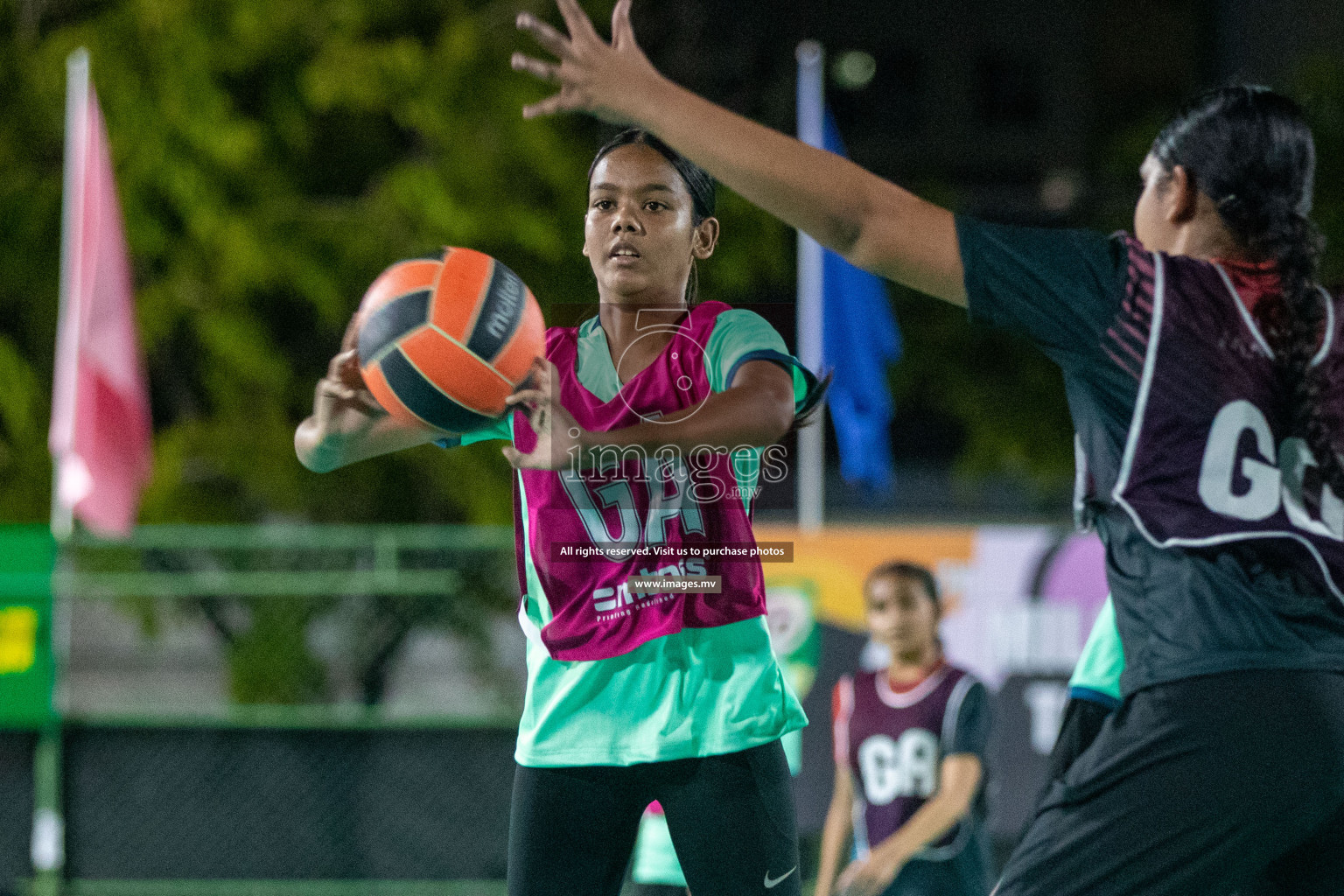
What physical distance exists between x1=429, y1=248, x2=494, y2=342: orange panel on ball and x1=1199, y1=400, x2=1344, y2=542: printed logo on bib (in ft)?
4.15

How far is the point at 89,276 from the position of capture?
866 cm

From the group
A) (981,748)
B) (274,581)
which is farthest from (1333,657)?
(274,581)

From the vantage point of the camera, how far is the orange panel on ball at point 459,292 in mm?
2486

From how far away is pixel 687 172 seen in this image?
2.63 metres

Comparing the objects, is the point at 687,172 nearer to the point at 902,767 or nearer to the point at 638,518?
the point at 638,518

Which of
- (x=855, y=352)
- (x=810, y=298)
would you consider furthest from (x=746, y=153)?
(x=855, y=352)

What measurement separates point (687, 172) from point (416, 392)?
0.66m

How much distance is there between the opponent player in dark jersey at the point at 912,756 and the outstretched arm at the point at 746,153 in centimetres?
323

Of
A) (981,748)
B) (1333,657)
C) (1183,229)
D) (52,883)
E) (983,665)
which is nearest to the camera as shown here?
(1333,657)

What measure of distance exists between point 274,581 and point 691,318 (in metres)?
6.49

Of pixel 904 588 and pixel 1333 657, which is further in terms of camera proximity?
pixel 904 588

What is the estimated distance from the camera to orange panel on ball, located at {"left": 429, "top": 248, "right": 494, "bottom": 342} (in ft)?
8.16

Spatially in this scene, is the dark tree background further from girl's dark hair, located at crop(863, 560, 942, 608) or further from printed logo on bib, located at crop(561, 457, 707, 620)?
printed logo on bib, located at crop(561, 457, 707, 620)

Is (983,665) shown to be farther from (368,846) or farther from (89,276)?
(89,276)
